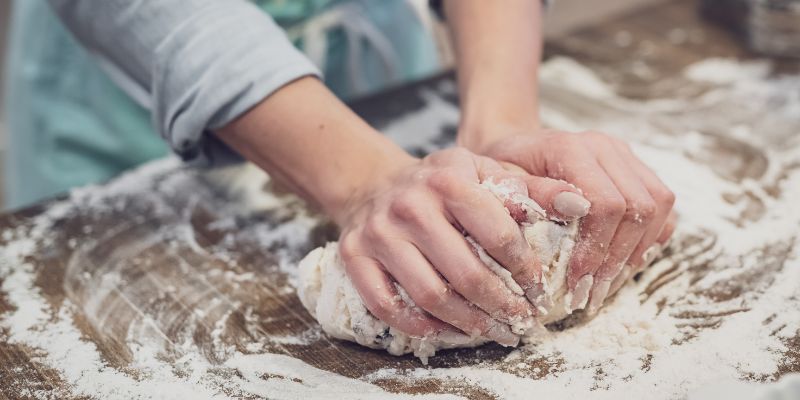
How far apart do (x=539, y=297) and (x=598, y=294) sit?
3.0 inches

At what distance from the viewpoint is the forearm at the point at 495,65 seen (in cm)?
94

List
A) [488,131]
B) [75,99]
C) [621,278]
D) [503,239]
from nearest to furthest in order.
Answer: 1. [503,239]
2. [621,278]
3. [488,131]
4. [75,99]

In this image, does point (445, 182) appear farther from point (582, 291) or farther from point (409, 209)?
point (582, 291)

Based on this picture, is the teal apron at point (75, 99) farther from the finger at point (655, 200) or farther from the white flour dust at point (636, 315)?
the finger at point (655, 200)

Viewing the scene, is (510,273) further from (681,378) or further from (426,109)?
A: (426,109)

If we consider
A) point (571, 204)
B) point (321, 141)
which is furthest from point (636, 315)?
point (321, 141)

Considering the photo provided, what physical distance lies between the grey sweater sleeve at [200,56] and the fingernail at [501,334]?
1.10 feet

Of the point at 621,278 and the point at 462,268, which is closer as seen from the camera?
the point at 462,268

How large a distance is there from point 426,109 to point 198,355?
57cm

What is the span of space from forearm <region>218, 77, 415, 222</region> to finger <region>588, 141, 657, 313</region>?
0.20 m

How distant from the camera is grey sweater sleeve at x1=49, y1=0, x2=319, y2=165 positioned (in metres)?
0.83

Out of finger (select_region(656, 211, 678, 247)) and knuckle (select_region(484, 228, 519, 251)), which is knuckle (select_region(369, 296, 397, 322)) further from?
finger (select_region(656, 211, 678, 247))

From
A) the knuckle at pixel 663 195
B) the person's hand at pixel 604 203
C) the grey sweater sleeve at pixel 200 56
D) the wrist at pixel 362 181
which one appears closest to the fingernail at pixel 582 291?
the person's hand at pixel 604 203

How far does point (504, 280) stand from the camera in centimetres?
71
